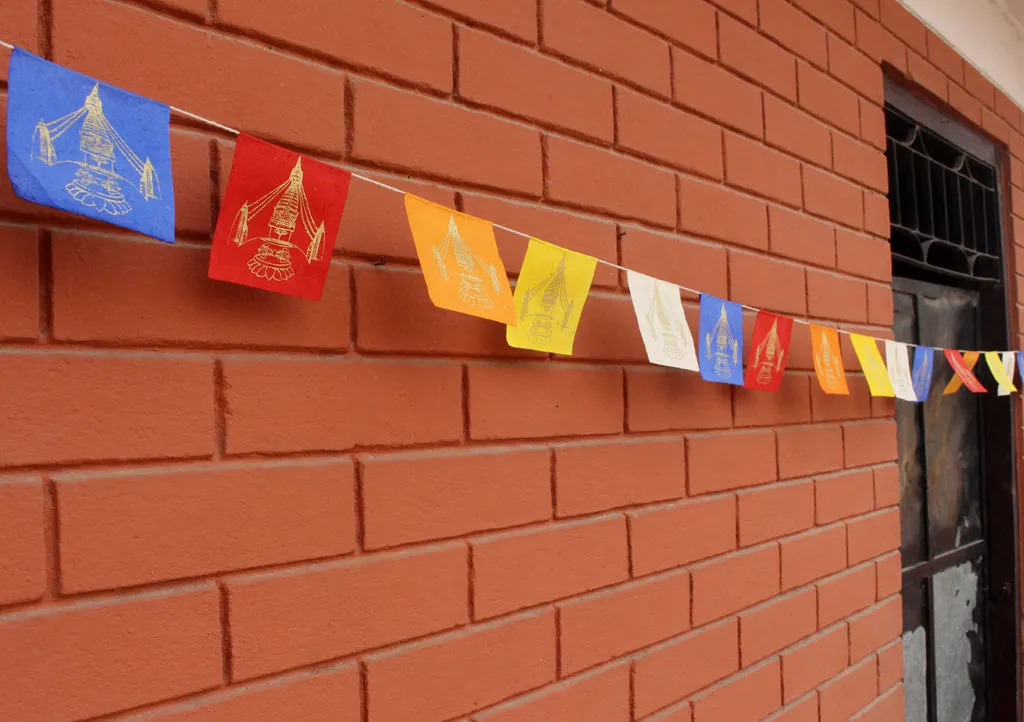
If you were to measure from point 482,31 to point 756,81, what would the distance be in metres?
0.96

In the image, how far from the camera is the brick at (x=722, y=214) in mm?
1666

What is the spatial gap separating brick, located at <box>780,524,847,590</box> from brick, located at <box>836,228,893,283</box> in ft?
2.63

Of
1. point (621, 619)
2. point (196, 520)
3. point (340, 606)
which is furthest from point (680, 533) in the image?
point (196, 520)

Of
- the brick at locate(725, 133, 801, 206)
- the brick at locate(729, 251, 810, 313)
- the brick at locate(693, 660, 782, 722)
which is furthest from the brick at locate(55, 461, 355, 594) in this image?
the brick at locate(725, 133, 801, 206)

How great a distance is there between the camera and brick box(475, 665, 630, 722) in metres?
1.25

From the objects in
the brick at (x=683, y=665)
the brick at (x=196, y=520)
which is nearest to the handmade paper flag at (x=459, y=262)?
the brick at (x=196, y=520)

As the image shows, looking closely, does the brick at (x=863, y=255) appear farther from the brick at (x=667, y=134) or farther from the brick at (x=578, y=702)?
the brick at (x=578, y=702)

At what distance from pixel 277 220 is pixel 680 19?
47.4 inches

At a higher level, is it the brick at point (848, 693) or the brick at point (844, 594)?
the brick at point (844, 594)

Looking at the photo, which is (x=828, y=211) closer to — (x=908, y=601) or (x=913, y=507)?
(x=913, y=507)

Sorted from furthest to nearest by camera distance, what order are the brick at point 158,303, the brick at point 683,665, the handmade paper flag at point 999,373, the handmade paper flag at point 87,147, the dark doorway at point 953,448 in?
the dark doorway at point 953,448
the handmade paper flag at point 999,373
the brick at point 683,665
the brick at point 158,303
the handmade paper flag at point 87,147

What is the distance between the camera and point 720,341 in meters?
1.59

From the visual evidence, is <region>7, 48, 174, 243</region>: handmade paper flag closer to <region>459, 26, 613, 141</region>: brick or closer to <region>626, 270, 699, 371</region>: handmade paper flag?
<region>459, 26, 613, 141</region>: brick

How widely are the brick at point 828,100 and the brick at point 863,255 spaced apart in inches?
13.5
